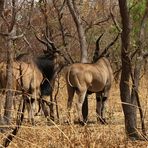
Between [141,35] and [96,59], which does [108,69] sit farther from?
[141,35]

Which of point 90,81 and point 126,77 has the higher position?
point 126,77

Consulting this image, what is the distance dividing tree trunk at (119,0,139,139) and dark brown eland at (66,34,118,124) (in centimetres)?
382

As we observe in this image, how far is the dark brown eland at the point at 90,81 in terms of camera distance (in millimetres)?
9586

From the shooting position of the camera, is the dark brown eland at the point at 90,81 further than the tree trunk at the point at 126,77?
Yes

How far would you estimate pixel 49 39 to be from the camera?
9797 mm

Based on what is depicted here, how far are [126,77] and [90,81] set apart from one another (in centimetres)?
488

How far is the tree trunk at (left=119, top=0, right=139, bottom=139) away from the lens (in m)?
5.07

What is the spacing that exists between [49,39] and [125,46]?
4773 millimetres

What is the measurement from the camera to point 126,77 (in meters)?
5.24

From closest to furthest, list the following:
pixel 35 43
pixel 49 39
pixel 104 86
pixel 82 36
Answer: pixel 82 36 < pixel 49 39 < pixel 104 86 < pixel 35 43

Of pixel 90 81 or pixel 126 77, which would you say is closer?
pixel 126 77

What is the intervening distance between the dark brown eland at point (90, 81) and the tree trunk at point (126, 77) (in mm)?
3818

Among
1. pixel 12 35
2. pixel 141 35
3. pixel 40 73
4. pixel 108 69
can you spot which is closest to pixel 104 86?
pixel 108 69

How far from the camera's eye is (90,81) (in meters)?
10.1
